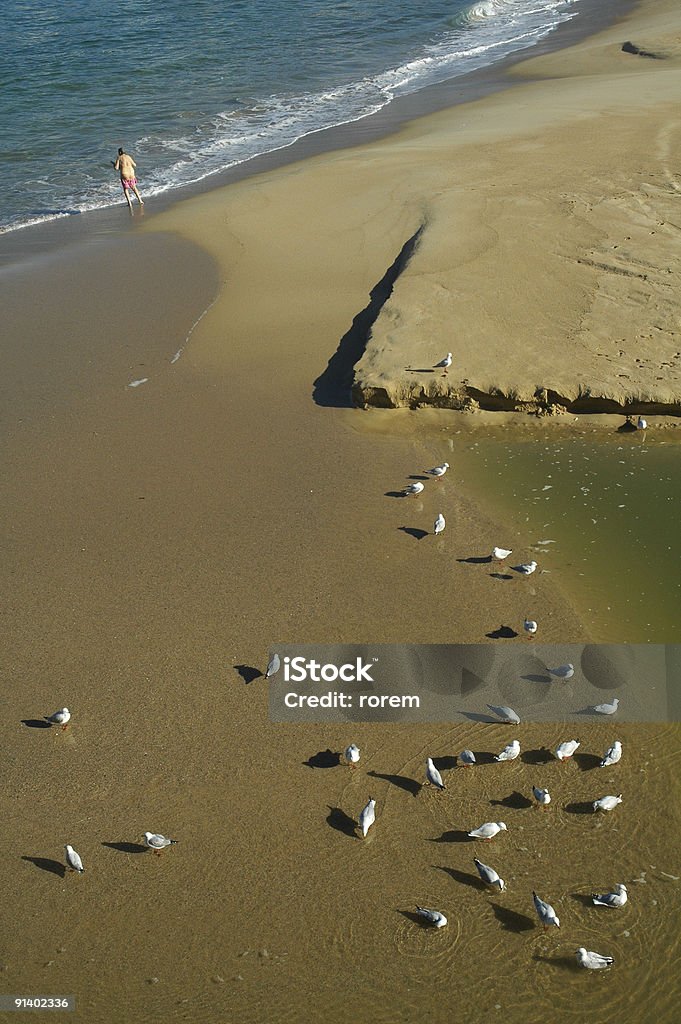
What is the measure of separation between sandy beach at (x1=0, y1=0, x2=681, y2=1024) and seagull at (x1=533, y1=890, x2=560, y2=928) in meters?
0.09

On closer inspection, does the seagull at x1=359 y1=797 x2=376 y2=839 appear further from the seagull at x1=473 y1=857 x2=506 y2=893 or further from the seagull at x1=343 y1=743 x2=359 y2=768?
the seagull at x1=473 y1=857 x2=506 y2=893

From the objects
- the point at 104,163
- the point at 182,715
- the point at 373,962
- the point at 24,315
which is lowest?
the point at 373,962

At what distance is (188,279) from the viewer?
13.2m

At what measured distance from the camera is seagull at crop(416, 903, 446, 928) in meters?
4.98

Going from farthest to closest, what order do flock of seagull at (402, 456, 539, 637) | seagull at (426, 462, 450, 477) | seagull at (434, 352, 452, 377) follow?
seagull at (434, 352, 452, 377)
seagull at (426, 462, 450, 477)
flock of seagull at (402, 456, 539, 637)

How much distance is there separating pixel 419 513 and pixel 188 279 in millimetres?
6646

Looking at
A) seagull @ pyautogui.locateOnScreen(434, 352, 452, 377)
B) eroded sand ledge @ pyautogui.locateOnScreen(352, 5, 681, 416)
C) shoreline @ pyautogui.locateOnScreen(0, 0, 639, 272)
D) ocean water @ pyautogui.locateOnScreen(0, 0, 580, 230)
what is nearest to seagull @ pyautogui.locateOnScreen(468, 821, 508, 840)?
eroded sand ledge @ pyautogui.locateOnScreen(352, 5, 681, 416)

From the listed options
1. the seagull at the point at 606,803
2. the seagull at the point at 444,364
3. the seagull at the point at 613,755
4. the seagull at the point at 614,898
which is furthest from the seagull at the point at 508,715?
the seagull at the point at 444,364

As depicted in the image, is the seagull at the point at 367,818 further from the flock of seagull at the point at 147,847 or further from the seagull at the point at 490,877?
the flock of seagull at the point at 147,847

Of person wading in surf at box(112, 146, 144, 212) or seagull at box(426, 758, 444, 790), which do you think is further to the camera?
person wading in surf at box(112, 146, 144, 212)

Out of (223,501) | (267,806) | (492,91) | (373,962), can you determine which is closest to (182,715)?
(267,806)

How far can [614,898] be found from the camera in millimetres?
5000

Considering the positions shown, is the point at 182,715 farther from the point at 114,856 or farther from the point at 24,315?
the point at 24,315

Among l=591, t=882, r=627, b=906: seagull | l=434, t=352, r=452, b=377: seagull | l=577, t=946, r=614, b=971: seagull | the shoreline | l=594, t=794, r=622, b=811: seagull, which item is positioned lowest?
l=577, t=946, r=614, b=971: seagull
